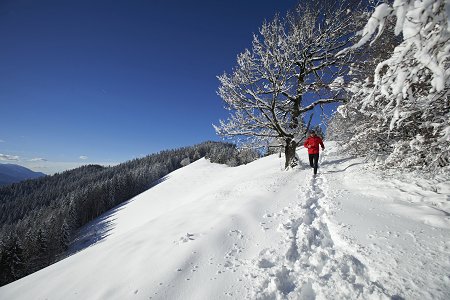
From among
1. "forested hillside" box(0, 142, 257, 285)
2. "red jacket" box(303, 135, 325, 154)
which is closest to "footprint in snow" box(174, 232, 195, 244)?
"red jacket" box(303, 135, 325, 154)

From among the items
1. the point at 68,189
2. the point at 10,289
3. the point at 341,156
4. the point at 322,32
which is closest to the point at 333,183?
the point at 341,156

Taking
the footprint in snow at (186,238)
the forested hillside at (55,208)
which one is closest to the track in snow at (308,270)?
the footprint in snow at (186,238)

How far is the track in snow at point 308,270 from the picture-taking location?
322 centimetres

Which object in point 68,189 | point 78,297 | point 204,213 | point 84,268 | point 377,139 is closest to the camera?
point 78,297

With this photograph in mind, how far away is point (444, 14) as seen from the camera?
200cm

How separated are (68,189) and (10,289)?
13101cm

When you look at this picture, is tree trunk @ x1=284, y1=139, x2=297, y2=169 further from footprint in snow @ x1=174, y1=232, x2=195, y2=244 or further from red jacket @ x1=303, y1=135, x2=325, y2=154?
footprint in snow @ x1=174, y1=232, x2=195, y2=244

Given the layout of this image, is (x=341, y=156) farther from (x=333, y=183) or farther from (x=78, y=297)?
(x=78, y=297)

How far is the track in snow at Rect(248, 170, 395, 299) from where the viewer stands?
3217 millimetres

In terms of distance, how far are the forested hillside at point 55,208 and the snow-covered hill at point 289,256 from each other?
8.55 m

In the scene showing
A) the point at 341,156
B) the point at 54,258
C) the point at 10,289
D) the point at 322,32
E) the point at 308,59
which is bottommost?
the point at 54,258

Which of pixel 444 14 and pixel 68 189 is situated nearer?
pixel 444 14

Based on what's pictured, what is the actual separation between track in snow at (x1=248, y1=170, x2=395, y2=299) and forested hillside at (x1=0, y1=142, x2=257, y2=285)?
937cm

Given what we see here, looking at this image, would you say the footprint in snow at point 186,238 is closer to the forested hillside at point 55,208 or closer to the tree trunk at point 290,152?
the tree trunk at point 290,152
